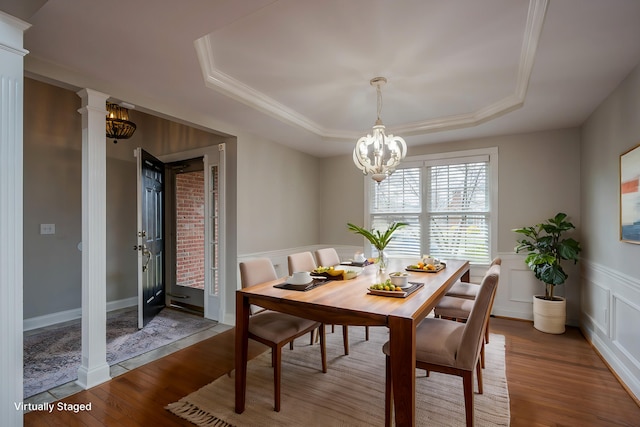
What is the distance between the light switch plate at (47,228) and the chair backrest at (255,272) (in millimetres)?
2877

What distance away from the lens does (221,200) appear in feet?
12.7

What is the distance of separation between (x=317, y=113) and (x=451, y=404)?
3.08m

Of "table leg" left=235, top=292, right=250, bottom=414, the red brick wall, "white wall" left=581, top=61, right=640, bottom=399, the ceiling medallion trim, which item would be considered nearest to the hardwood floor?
"white wall" left=581, top=61, right=640, bottom=399

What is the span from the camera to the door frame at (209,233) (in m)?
3.86

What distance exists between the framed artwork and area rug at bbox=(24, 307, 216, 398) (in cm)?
411

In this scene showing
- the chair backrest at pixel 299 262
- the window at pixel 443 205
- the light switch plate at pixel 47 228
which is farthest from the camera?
the window at pixel 443 205

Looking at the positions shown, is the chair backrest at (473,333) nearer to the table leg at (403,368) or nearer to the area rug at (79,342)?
the table leg at (403,368)

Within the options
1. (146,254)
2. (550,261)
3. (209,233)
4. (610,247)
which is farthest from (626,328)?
(146,254)

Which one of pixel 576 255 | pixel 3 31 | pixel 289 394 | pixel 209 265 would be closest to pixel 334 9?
pixel 3 31

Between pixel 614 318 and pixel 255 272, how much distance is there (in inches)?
123

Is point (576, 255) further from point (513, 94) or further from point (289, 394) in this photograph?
point (289, 394)

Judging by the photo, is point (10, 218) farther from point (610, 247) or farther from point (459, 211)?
point (459, 211)

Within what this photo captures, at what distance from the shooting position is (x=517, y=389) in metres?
2.37

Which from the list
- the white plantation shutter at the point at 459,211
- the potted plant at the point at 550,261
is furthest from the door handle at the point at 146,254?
the potted plant at the point at 550,261
